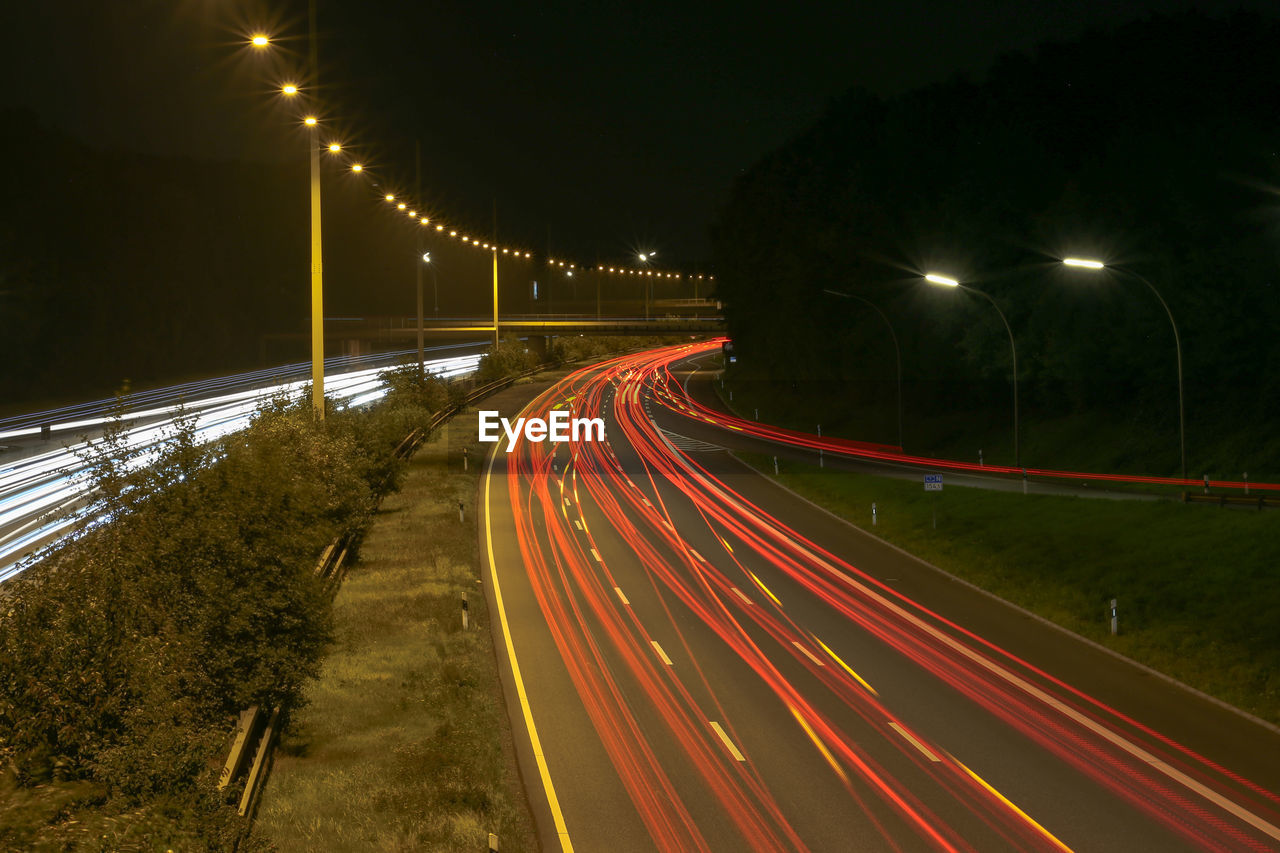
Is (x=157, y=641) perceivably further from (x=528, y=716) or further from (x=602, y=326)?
(x=602, y=326)

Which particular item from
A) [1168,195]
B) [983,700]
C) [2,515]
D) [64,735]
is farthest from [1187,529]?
[2,515]

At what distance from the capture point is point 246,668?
15.3 m

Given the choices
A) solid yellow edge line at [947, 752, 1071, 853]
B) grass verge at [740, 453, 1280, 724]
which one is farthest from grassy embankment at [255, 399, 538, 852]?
grass verge at [740, 453, 1280, 724]

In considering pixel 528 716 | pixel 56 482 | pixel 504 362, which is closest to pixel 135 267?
pixel 504 362

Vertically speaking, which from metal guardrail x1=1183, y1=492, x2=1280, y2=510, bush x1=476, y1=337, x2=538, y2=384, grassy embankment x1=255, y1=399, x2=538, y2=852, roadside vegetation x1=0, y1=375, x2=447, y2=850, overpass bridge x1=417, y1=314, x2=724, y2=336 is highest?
overpass bridge x1=417, y1=314, x2=724, y2=336

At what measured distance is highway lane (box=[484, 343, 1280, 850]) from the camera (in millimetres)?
15031

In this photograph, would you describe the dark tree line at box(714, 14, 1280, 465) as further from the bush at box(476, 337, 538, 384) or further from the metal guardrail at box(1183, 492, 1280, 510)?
the bush at box(476, 337, 538, 384)

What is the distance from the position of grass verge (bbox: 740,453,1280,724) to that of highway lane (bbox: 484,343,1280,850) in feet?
7.99

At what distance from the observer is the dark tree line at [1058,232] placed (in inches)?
1884

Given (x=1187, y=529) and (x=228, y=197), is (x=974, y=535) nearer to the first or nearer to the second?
(x=1187, y=529)

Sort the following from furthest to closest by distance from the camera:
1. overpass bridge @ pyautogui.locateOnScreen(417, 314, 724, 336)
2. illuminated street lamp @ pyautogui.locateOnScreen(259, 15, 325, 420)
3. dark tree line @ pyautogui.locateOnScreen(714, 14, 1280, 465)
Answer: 1. overpass bridge @ pyautogui.locateOnScreen(417, 314, 724, 336)
2. dark tree line @ pyautogui.locateOnScreen(714, 14, 1280, 465)
3. illuminated street lamp @ pyautogui.locateOnScreen(259, 15, 325, 420)

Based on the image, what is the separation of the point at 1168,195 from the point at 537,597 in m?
37.7

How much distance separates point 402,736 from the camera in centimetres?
1775

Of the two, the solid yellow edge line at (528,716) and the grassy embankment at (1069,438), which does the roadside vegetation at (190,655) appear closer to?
the solid yellow edge line at (528,716)
